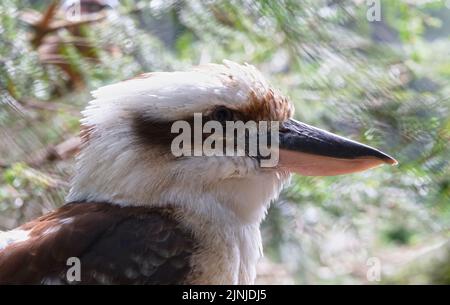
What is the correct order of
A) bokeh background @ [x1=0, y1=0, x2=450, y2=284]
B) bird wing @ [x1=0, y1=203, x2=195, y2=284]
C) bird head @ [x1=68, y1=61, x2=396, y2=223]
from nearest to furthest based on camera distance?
bird wing @ [x1=0, y1=203, x2=195, y2=284]
bird head @ [x1=68, y1=61, x2=396, y2=223]
bokeh background @ [x1=0, y1=0, x2=450, y2=284]

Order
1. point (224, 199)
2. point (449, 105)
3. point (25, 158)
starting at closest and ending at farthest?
point (224, 199) < point (449, 105) < point (25, 158)

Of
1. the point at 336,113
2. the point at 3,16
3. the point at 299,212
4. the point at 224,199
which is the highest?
the point at 3,16

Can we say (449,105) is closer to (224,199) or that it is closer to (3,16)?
(224,199)

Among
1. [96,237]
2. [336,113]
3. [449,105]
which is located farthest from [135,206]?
[449,105]

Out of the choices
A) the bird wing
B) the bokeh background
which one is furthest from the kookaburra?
the bokeh background

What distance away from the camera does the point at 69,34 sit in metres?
2.29

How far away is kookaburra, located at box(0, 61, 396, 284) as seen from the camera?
1.35 m

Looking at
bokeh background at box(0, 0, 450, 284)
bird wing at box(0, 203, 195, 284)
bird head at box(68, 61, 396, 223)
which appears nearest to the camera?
bird wing at box(0, 203, 195, 284)

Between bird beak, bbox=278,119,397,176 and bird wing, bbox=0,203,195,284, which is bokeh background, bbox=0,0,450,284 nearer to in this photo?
bird beak, bbox=278,119,397,176

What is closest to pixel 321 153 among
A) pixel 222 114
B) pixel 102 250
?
pixel 222 114

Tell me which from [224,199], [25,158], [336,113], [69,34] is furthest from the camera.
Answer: [69,34]

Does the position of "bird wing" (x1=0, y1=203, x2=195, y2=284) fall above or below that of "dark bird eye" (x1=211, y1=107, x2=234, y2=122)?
below

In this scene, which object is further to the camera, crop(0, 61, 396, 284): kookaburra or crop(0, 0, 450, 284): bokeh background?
crop(0, 0, 450, 284): bokeh background
